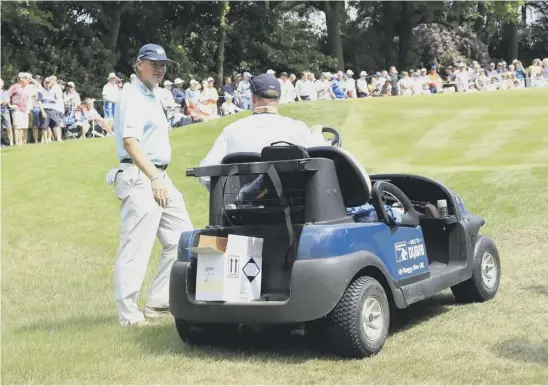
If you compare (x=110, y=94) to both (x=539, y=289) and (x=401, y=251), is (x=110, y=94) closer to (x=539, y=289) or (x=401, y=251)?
(x=539, y=289)

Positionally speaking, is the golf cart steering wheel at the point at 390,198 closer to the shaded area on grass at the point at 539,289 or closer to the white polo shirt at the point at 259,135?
the white polo shirt at the point at 259,135

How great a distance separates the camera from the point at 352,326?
5.18 meters

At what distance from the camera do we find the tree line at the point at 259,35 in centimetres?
3344

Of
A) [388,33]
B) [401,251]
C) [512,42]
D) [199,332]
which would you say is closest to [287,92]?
[401,251]

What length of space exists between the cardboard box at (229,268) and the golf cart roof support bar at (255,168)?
0.43 meters

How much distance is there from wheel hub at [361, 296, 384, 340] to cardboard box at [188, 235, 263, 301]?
0.69 meters

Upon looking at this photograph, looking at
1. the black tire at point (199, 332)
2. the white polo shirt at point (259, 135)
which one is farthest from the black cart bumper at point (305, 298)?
the white polo shirt at point (259, 135)

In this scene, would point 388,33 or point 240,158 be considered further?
point 388,33

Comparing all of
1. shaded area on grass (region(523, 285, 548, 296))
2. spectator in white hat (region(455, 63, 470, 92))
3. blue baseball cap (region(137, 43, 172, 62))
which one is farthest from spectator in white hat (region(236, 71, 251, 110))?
blue baseball cap (region(137, 43, 172, 62))

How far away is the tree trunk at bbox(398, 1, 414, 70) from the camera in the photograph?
4641 centimetres

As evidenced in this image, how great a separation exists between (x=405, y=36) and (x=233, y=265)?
43.2 meters

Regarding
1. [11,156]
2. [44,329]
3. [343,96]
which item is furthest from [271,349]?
[343,96]

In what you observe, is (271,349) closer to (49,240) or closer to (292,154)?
(292,154)

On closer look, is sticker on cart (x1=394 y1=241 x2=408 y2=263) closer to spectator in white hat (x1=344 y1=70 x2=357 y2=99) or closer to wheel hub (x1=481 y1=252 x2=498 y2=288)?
wheel hub (x1=481 y1=252 x2=498 y2=288)
